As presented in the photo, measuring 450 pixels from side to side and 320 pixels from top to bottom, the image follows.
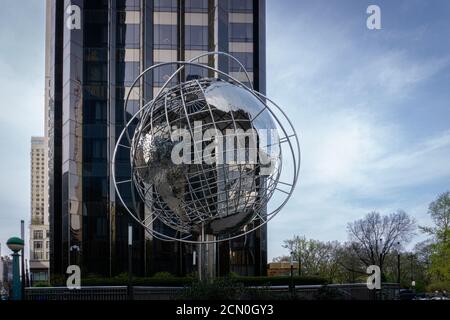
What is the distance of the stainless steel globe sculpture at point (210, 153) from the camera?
558 inches

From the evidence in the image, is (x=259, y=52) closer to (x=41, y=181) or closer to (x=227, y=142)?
(x=227, y=142)

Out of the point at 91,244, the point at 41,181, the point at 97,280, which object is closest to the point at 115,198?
the point at 91,244

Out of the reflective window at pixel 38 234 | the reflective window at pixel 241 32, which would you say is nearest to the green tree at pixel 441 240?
the reflective window at pixel 241 32

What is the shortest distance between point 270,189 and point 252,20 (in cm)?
3193

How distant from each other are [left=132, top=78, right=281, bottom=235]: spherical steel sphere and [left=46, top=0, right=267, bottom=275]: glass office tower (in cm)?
2552

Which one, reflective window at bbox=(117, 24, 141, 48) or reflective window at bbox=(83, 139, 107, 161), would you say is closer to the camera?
reflective window at bbox=(83, 139, 107, 161)

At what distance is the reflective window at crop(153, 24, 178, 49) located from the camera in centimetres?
4372

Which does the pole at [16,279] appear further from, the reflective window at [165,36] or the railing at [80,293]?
the reflective window at [165,36]

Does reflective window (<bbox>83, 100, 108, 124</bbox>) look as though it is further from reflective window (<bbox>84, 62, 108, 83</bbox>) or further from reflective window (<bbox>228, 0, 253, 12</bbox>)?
reflective window (<bbox>228, 0, 253, 12</bbox>)

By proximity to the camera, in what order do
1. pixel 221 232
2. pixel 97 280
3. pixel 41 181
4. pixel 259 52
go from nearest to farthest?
pixel 221 232
pixel 97 280
pixel 259 52
pixel 41 181

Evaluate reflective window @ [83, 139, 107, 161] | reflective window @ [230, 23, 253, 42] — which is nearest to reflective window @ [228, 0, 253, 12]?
Answer: reflective window @ [230, 23, 253, 42]

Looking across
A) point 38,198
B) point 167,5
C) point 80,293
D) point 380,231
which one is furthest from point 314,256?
point 38,198

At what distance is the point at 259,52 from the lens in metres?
44.8
